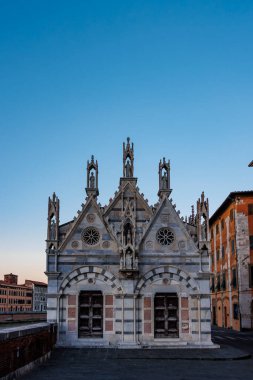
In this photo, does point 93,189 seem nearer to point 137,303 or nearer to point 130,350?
point 137,303

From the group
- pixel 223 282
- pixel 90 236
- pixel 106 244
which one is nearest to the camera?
pixel 106 244

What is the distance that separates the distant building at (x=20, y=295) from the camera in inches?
4966

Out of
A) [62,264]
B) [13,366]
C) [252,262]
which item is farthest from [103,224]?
[252,262]

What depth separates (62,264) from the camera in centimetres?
2636

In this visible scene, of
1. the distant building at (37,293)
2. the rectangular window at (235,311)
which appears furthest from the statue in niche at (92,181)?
the distant building at (37,293)

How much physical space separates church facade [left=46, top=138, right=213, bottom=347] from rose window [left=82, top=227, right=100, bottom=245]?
0.18 feet

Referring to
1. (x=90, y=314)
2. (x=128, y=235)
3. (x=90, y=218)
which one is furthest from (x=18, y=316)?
(x=128, y=235)

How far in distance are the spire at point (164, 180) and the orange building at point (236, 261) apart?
67.7ft

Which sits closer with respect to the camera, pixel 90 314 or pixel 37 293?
pixel 90 314

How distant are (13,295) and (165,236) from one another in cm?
11236

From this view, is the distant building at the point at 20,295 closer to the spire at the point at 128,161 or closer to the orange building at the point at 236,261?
the orange building at the point at 236,261

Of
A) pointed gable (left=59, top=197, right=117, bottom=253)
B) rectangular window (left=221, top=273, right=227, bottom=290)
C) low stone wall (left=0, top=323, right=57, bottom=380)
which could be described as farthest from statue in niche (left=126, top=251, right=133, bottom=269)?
rectangular window (left=221, top=273, right=227, bottom=290)

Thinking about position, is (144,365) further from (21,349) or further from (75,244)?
(75,244)

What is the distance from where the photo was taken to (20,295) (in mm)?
135625
